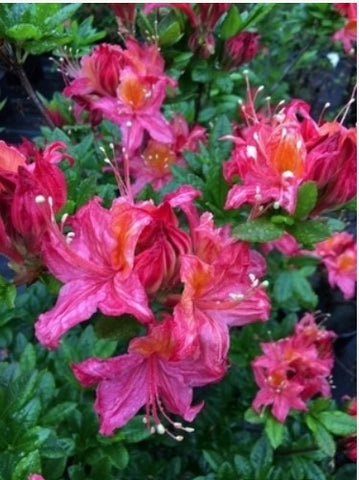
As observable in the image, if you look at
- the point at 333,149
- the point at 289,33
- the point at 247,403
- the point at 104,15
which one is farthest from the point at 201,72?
the point at 104,15

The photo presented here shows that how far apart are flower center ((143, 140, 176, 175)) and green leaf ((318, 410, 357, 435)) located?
0.56 metres

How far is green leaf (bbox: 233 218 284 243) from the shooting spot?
84 cm

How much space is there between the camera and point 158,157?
1443 mm

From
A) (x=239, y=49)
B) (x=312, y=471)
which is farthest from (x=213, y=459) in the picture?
(x=239, y=49)

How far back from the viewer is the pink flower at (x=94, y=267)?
2.45ft

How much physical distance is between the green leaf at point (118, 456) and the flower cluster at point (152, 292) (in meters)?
0.36

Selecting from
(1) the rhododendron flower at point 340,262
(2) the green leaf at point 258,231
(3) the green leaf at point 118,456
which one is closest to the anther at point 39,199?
(2) the green leaf at point 258,231

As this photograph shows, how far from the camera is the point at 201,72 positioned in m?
1.43

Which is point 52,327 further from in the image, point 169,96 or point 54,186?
point 169,96

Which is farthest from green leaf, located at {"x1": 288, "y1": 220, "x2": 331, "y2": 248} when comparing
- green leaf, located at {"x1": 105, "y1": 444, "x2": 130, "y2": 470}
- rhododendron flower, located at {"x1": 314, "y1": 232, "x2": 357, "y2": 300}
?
rhododendron flower, located at {"x1": 314, "y1": 232, "x2": 357, "y2": 300}

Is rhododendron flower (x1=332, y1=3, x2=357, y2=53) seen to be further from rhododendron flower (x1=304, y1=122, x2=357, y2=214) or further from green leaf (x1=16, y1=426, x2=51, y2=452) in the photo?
green leaf (x1=16, y1=426, x2=51, y2=452)

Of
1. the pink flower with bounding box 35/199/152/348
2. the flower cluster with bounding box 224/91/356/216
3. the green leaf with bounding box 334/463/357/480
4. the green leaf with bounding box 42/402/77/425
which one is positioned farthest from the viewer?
the green leaf with bounding box 334/463/357/480

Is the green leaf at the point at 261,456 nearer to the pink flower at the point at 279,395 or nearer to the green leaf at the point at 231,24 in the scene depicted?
the pink flower at the point at 279,395

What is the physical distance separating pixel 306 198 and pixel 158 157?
614 mm
